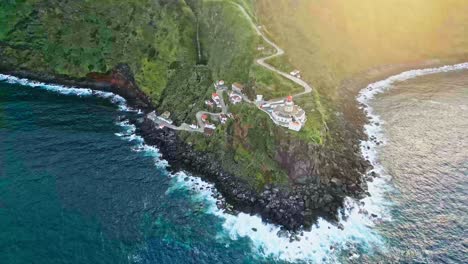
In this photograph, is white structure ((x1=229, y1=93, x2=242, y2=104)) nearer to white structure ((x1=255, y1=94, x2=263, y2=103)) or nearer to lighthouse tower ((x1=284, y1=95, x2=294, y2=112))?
white structure ((x1=255, y1=94, x2=263, y2=103))

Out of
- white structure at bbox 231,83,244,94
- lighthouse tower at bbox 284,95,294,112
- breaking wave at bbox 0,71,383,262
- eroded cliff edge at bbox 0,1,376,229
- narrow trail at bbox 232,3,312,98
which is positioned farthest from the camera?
narrow trail at bbox 232,3,312,98

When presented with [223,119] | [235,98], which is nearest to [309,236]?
[223,119]

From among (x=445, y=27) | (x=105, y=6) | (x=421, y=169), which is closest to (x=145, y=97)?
(x=105, y=6)

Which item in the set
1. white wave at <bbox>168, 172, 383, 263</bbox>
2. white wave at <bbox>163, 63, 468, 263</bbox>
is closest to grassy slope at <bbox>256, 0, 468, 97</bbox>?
white wave at <bbox>163, 63, 468, 263</bbox>

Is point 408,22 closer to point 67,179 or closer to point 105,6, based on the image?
point 105,6

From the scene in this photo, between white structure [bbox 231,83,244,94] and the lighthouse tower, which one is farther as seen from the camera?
white structure [bbox 231,83,244,94]

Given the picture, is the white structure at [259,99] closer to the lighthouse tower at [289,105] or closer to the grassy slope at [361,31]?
the lighthouse tower at [289,105]
